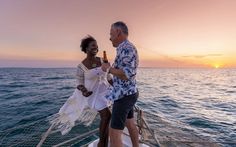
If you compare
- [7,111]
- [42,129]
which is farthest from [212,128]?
[7,111]

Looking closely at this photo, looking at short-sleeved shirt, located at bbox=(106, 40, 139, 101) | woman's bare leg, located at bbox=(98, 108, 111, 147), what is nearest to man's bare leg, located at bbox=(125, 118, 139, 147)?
woman's bare leg, located at bbox=(98, 108, 111, 147)

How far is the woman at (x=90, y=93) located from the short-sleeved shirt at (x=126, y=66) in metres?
0.68

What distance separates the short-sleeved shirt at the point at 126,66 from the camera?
2.55 meters

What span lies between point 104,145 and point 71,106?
0.86 metres

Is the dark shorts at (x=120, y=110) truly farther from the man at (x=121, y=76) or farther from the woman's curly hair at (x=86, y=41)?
the woman's curly hair at (x=86, y=41)

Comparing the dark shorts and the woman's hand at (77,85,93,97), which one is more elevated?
the woman's hand at (77,85,93,97)

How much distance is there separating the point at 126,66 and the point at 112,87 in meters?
0.91

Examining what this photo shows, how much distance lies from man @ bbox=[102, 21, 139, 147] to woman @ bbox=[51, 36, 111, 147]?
1.94ft

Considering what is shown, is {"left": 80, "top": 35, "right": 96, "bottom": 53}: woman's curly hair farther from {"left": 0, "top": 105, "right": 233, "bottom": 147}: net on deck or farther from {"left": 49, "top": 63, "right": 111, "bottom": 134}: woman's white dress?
{"left": 0, "top": 105, "right": 233, "bottom": 147}: net on deck

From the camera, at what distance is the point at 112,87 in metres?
3.39

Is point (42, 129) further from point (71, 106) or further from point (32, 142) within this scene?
point (71, 106)

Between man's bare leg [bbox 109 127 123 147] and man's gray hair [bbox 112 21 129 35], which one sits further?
man's bare leg [bbox 109 127 123 147]

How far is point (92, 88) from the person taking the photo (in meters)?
3.50

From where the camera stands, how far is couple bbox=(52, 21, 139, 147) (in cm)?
260
